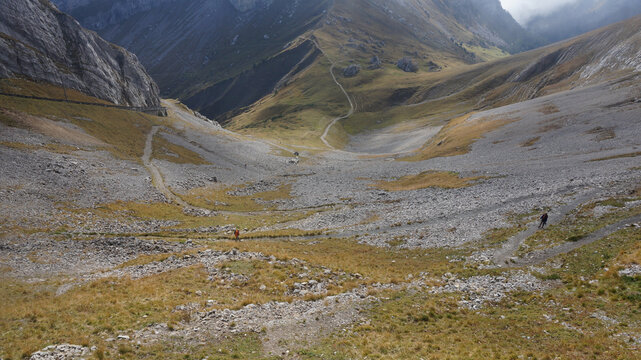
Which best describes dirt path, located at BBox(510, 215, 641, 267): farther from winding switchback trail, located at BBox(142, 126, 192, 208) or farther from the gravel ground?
winding switchback trail, located at BBox(142, 126, 192, 208)

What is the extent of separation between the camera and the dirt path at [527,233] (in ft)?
89.6

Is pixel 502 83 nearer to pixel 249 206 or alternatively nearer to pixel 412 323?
pixel 249 206

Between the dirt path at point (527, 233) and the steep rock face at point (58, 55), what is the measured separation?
12669 centimetres

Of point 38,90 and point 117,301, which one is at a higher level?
point 38,90

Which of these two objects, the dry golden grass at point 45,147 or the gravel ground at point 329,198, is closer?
the gravel ground at point 329,198

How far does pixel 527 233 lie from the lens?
30.9 metres

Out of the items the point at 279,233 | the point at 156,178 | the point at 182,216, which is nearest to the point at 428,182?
the point at 279,233

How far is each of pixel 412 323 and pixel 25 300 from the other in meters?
26.8

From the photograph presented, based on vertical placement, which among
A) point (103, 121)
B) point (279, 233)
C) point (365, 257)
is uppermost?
point (103, 121)

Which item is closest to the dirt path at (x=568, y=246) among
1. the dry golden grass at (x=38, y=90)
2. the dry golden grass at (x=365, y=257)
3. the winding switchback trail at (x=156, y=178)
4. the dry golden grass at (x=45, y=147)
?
the dry golden grass at (x=365, y=257)

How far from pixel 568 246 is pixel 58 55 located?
148151mm

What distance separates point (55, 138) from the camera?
64.8 m

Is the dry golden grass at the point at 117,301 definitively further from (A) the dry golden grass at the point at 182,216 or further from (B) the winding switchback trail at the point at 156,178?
(B) the winding switchback trail at the point at 156,178

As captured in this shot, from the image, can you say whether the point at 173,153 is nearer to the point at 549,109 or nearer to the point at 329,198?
the point at 329,198
